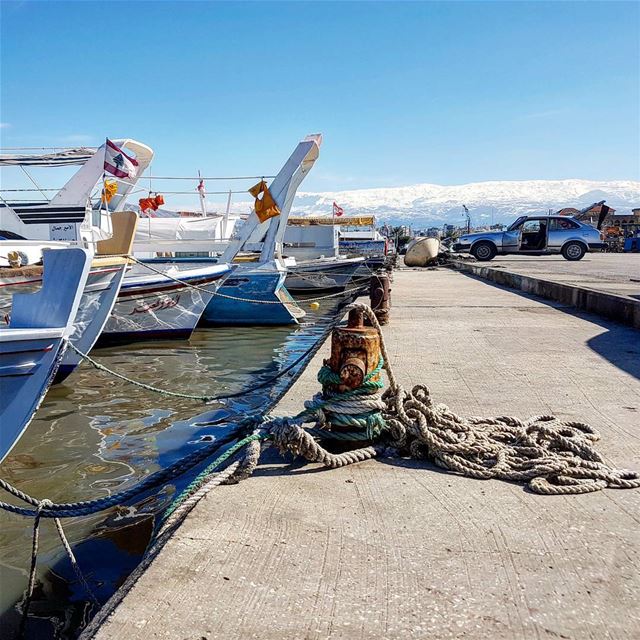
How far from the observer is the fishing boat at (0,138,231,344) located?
1116cm

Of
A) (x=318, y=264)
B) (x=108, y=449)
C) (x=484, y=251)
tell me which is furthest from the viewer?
(x=484, y=251)

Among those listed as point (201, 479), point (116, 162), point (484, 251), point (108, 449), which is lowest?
point (108, 449)

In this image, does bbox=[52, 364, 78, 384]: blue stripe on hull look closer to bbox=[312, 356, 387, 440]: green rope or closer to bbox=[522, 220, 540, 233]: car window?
bbox=[312, 356, 387, 440]: green rope

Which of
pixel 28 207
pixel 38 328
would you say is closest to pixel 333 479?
pixel 38 328

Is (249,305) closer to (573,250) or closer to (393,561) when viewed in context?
(393,561)

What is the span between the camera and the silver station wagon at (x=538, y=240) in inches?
993

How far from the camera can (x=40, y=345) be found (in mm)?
4574

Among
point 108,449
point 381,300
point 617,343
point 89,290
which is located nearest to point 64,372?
point 89,290

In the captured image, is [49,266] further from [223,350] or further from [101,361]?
[223,350]

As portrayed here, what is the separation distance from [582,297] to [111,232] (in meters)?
9.08

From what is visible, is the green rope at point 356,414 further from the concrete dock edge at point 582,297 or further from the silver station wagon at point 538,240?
the silver station wagon at point 538,240

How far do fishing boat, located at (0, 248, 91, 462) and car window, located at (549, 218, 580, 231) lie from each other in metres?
23.9

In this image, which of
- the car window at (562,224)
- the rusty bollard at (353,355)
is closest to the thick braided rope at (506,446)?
the rusty bollard at (353,355)

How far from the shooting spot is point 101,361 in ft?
32.5
